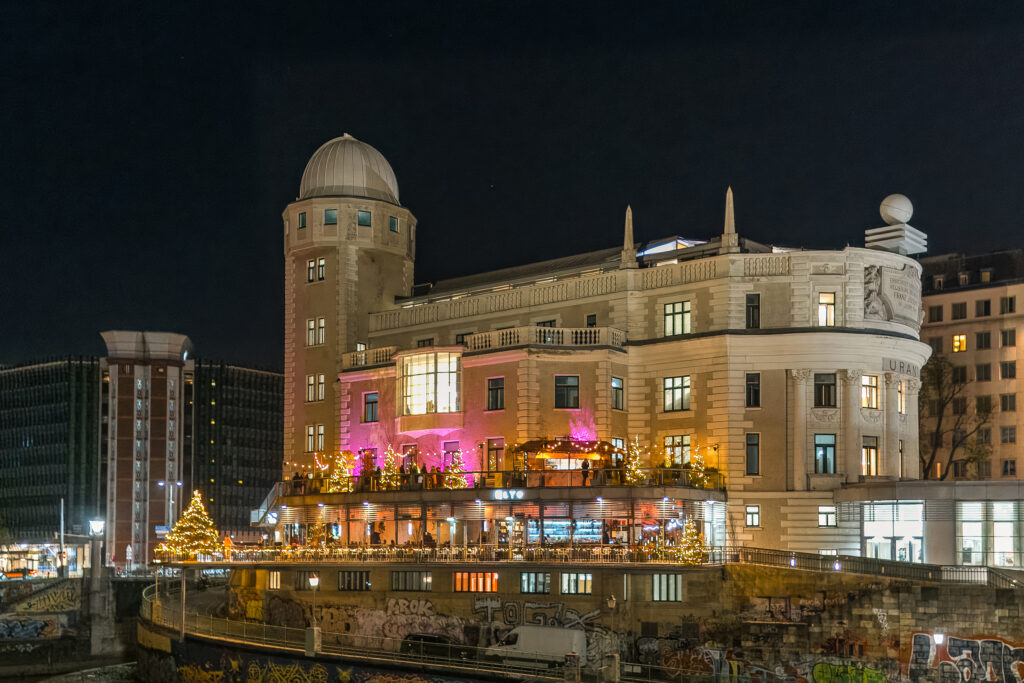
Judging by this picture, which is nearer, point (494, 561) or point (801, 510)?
point (494, 561)

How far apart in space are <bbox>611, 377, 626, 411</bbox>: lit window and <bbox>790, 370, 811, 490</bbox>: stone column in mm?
10588

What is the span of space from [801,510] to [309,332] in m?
Answer: 38.2

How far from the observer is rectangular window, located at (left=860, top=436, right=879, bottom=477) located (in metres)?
75.8

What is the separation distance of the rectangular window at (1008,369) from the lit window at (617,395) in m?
41.6

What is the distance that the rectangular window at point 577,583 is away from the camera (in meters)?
67.4

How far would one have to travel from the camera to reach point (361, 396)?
295 feet

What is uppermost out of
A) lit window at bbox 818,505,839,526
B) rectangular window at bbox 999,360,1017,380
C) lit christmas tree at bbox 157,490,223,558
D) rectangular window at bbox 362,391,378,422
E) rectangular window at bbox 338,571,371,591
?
rectangular window at bbox 999,360,1017,380

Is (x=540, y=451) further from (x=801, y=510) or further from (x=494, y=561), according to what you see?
(x=801, y=510)

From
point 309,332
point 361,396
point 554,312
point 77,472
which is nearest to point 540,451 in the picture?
point 554,312

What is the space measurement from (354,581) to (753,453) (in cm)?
2338

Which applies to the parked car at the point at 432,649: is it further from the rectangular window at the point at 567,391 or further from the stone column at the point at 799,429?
the stone column at the point at 799,429

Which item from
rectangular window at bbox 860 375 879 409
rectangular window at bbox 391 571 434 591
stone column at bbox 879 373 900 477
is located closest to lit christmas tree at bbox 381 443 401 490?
rectangular window at bbox 391 571 434 591

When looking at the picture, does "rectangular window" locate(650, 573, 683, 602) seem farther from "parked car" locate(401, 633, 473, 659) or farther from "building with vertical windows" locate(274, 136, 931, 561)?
"parked car" locate(401, 633, 473, 659)

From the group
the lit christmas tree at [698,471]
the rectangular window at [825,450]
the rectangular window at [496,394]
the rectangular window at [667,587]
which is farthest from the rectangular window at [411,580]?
the rectangular window at [825,450]
